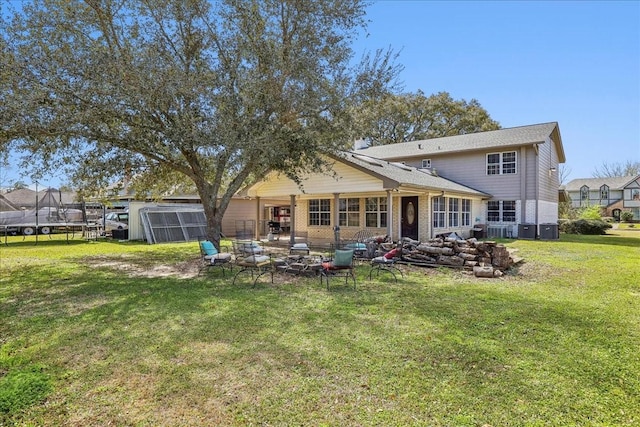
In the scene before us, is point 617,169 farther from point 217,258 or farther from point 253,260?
point 217,258

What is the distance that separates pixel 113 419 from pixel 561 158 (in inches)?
1238

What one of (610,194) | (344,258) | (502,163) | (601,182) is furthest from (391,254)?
Answer: (601,182)

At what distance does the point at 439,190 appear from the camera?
15.2m

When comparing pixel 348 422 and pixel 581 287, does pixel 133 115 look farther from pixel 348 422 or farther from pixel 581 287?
pixel 581 287

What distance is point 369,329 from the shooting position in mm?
5137

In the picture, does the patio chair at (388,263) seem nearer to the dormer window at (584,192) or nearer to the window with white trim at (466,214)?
the window with white trim at (466,214)

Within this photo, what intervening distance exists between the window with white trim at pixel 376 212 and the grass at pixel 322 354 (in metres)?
9.04

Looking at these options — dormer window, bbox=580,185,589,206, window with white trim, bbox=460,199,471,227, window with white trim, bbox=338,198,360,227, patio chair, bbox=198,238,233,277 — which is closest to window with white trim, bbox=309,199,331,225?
window with white trim, bbox=338,198,360,227

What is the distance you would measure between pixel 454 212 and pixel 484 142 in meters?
5.98

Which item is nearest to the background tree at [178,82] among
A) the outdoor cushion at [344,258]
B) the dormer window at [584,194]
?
the outdoor cushion at [344,258]

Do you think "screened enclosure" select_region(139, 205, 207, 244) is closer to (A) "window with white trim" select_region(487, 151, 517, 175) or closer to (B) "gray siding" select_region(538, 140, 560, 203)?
(A) "window with white trim" select_region(487, 151, 517, 175)

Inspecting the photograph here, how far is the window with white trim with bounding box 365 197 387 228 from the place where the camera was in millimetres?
17031

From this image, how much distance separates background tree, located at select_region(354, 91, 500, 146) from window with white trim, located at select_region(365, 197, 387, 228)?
2020cm

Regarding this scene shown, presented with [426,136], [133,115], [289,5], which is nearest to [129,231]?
[133,115]
